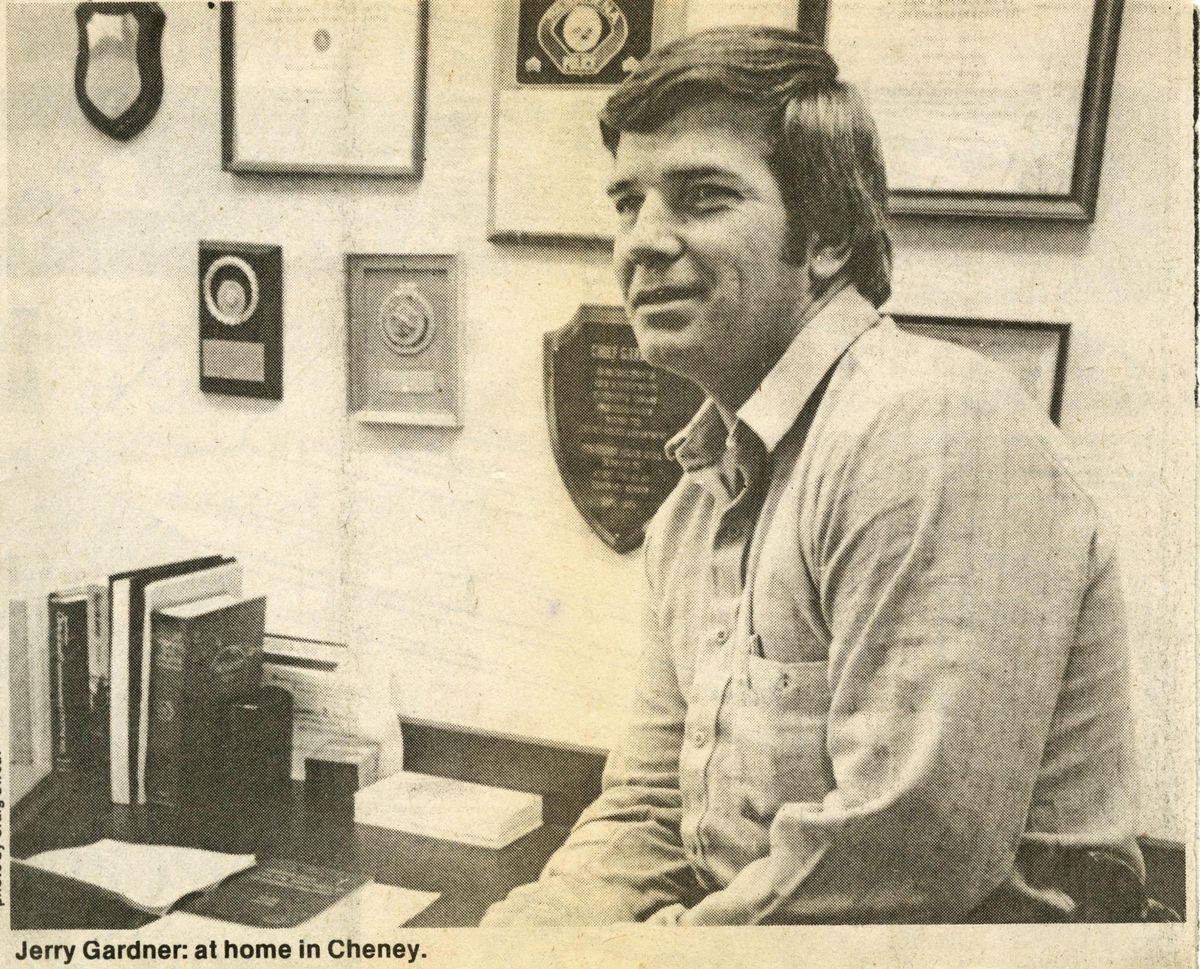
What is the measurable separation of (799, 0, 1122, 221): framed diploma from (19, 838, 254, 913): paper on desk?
3.33 feet

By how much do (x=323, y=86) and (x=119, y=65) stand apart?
232 mm

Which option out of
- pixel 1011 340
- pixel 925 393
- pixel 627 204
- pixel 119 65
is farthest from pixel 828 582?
pixel 119 65

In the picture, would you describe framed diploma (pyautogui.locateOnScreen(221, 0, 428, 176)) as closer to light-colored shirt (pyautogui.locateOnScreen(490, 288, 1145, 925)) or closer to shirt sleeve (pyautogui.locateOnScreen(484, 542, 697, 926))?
light-colored shirt (pyautogui.locateOnScreen(490, 288, 1145, 925))

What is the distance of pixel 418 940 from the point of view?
1220 millimetres

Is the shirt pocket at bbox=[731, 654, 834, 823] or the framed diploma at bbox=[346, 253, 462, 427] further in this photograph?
the framed diploma at bbox=[346, 253, 462, 427]

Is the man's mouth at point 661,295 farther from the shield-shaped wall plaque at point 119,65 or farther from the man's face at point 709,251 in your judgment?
the shield-shaped wall plaque at point 119,65

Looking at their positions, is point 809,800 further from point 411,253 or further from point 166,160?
point 166,160

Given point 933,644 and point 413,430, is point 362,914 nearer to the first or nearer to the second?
point 413,430

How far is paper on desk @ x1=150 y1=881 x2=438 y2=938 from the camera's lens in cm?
122

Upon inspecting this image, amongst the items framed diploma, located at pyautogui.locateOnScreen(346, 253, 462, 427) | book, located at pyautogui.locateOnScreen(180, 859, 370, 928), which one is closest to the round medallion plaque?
framed diploma, located at pyautogui.locateOnScreen(346, 253, 462, 427)

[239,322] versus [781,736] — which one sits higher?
[239,322]

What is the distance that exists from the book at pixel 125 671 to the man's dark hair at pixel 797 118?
0.73 metres

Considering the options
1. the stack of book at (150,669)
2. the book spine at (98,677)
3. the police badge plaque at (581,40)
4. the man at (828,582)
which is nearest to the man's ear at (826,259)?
the man at (828,582)

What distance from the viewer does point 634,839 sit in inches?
47.1
